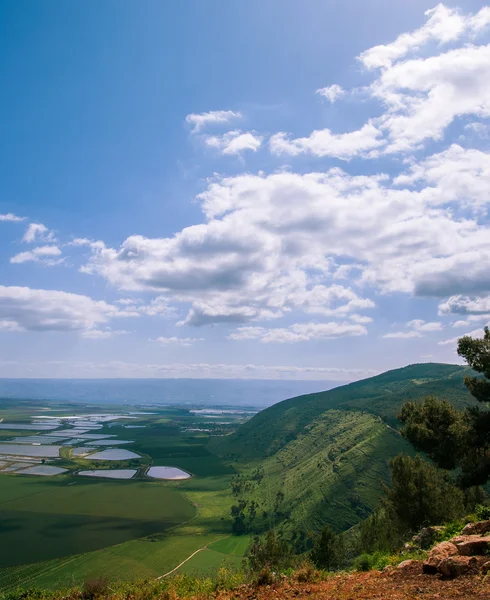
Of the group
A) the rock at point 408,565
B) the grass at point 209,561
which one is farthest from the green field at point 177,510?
the rock at point 408,565

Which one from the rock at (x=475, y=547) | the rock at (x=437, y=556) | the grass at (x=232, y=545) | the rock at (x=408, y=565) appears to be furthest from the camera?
the grass at (x=232, y=545)

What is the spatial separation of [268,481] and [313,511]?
2198 inches

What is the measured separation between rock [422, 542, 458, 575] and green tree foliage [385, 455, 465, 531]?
24.3 meters

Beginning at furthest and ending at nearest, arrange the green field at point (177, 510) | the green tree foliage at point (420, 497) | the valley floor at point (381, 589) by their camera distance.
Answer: the green field at point (177, 510)
the green tree foliage at point (420, 497)
the valley floor at point (381, 589)

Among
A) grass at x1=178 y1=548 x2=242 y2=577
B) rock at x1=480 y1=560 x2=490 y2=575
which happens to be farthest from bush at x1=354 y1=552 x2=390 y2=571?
grass at x1=178 y1=548 x2=242 y2=577

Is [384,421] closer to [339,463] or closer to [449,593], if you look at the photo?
[339,463]

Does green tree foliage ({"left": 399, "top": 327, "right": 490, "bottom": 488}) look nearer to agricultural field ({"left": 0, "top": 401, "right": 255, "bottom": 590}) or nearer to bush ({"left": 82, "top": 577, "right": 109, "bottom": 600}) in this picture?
bush ({"left": 82, "top": 577, "right": 109, "bottom": 600})

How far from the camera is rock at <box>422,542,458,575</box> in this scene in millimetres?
16797

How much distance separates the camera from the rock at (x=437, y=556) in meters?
16.8

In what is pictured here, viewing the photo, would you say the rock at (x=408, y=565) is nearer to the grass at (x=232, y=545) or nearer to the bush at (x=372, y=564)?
the bush at (x=372, y=564)

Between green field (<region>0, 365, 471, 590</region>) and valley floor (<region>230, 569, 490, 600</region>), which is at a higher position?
valley floor (<region>230, 569, 490, 600</region>)

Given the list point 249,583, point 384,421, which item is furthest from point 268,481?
point 249,583

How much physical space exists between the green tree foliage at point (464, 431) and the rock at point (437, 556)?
1521 cm

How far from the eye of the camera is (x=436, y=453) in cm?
3291
